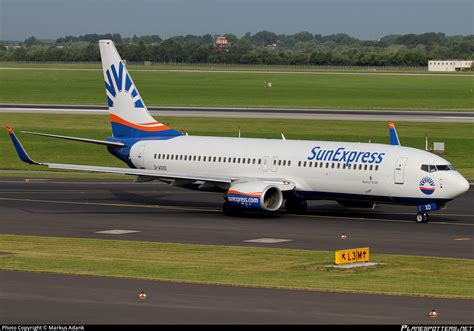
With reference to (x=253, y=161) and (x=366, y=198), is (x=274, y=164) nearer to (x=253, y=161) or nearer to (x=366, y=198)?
(x=253, y=161)

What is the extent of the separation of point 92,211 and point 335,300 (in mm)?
29551

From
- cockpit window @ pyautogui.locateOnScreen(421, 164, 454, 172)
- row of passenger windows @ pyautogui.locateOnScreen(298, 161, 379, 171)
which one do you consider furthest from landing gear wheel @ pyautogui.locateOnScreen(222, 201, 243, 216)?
cockpit window @ pyautogui.locateOnScreen(421, 164, 454, 172)

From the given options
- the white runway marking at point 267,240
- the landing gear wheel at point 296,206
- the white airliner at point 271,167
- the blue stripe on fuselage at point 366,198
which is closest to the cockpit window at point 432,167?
the white airliner at point 271,167

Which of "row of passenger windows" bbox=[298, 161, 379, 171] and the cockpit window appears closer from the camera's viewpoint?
the cockpit window

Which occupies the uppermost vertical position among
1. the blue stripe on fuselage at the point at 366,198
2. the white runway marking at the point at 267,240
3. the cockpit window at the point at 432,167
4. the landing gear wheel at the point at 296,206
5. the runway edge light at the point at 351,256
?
the cockpit window at the point at 432,167

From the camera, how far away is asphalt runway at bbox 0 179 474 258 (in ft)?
164

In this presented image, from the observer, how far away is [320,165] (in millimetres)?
59188

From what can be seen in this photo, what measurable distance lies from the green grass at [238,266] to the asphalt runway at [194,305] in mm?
1753

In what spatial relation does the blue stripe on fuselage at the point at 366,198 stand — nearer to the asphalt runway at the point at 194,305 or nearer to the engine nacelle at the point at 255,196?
the engine nacelle at the point at 255,196

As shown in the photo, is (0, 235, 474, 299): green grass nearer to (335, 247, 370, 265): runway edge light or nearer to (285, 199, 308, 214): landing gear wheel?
(335, 247, 370, 265): runway edge light

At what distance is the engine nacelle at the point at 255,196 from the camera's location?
191 feet

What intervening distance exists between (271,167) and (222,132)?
45068mm

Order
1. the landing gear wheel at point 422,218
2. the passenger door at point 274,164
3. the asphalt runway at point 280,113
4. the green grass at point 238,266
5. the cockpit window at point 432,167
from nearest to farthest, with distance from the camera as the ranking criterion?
the green grass at point 238,266
the cockpit window at point 432,167
the landing gear wheel at point 422,218
the passenger door at point 274,164
the asphalt runway at point 280,113

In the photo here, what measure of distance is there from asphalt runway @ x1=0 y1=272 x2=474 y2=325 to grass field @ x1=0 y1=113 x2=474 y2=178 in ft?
159
